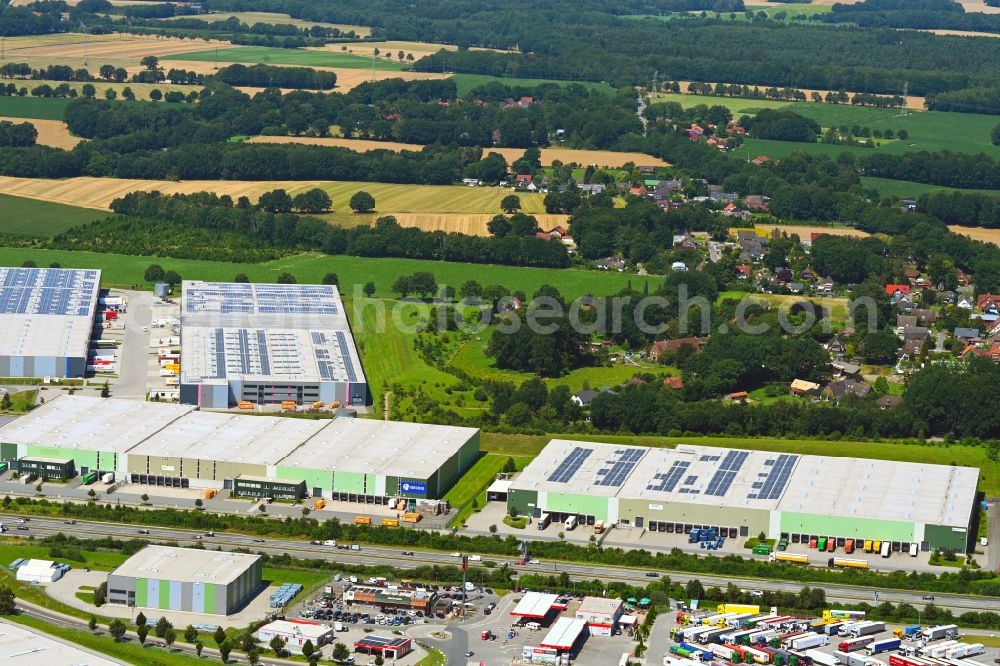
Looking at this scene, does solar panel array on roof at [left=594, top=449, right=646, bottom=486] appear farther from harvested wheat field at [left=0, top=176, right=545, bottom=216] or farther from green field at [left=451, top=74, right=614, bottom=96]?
green field at [left=451, top=74, right=614, bottom=96]

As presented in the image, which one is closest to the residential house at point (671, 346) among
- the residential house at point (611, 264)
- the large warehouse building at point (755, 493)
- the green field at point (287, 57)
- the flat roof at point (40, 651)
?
the large warehouse building at point (755, 493)

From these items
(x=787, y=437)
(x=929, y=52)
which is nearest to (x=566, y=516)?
(x=787, y=437)

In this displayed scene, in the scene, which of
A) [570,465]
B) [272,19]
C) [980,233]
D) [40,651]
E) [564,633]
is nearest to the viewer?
[40,651]

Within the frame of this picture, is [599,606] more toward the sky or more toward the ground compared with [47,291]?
more toward the ground

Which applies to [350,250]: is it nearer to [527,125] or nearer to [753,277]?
[753,277]

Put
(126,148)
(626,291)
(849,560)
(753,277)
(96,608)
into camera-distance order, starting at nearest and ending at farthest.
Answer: (96,608), (849,560), (626,291), (753,277), (126,148)

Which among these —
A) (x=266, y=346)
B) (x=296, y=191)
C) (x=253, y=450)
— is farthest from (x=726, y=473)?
(x=296, y=191)

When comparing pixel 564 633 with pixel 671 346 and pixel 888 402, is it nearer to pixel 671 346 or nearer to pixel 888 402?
pixel 888 402
